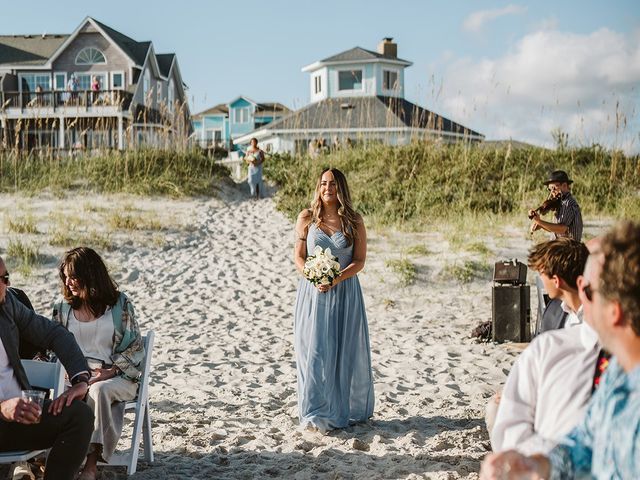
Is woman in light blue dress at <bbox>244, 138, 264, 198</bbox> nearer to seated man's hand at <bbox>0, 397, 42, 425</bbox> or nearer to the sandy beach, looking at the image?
the sandy beach

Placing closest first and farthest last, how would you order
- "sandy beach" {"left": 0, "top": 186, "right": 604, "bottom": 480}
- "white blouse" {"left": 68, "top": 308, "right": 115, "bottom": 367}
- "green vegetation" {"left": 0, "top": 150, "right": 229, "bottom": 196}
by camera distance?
"white blouse" {"left": 68, "top": 308, "right": 115, "bottom": 367} < "sandy beach" {"left": 0, "top": 186, "right": 604, "bottom": 480} < "green vegetation" {"left": 0, "top": 150, "right": 229, "bottom": 196}

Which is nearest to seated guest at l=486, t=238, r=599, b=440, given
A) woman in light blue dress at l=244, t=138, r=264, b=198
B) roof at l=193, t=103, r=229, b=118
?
woman in light blue dress at l=244, t=138, r=264, b=198

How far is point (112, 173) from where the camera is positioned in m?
18.7

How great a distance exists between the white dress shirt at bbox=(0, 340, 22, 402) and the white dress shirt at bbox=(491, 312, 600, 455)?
2.46m

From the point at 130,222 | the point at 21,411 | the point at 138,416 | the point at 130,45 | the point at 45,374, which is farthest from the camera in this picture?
the point at 130,45

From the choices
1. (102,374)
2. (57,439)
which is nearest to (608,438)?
(57,439)

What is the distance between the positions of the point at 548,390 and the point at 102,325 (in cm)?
297

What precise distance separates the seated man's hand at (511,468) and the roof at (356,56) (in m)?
34.9

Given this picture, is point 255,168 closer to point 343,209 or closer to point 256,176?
point 256,176

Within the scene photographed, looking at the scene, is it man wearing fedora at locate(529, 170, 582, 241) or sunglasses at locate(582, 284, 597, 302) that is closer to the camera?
sunglasses at locate(582, 284, 597, 302)

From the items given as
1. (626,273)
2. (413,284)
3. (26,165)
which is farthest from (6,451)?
(26,165)

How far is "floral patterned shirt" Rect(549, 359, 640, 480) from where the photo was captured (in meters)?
2.07

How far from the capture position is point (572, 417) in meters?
2.72

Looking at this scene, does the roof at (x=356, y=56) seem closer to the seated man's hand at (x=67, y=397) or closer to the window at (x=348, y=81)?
the window at (x=348, y=81)
